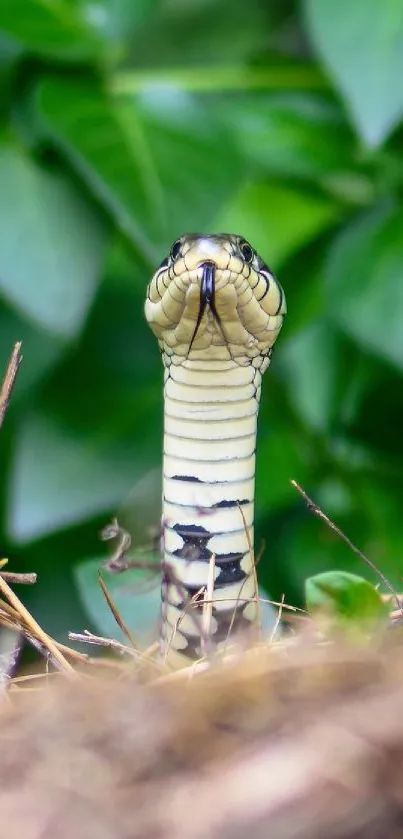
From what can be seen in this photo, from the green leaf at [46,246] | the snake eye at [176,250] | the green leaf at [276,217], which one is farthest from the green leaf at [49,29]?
the snake eye at [176,250]

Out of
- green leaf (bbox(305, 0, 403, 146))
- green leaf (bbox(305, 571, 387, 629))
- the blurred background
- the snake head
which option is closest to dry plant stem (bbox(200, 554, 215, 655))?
green leaf (bbox(305, 571, 387, 629))

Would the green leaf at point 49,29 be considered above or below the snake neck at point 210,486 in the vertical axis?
above

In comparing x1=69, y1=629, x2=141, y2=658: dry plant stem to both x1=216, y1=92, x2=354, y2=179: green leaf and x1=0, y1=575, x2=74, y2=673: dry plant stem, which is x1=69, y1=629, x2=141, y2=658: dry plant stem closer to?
x1=0, y1=575, x2=74, y2=673: dry plant stem

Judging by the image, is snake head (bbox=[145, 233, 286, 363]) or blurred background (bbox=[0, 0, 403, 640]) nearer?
snake head (bbox=[145, 233, 286, 363])

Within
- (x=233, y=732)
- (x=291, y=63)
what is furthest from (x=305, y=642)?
(x=291, y=63)

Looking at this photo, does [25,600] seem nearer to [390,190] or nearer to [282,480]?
[282,480]

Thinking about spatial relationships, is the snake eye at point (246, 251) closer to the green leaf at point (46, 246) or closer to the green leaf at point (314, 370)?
the green leaf at point (46, 246)

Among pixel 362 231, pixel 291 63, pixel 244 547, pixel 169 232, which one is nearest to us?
pixel 244 547
